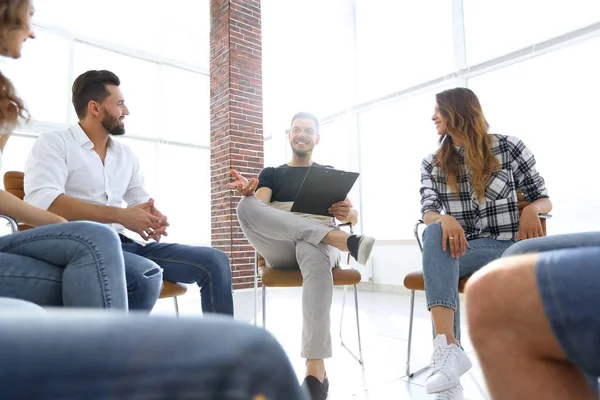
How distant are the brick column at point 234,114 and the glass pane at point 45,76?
2060 mm

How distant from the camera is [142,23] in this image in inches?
231

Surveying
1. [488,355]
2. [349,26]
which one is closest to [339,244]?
[488,355]

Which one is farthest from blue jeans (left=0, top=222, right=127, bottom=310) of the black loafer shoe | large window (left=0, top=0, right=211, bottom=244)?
large window (left=0, top=0, right=211, bottom=244)

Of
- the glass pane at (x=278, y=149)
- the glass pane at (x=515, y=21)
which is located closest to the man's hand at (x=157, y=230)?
the glass pane at (x=515, y=21)

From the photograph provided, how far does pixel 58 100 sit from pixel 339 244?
16.4 feet

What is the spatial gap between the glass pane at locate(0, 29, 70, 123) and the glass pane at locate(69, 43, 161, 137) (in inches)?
13.8

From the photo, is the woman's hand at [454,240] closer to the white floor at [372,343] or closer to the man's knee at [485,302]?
the white floor at [372,343]

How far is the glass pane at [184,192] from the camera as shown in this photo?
19.3ft

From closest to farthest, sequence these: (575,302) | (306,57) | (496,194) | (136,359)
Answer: (136,359) < (575,302) < (496,194) < (306,57)

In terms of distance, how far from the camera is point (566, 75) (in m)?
3.38

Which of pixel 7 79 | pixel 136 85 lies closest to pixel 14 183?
pixel 7 79

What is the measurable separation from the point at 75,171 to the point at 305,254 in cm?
97

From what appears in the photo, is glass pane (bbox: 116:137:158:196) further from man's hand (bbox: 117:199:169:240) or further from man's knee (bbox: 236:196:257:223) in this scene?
man's hand (bbox: 117:199:169:240)

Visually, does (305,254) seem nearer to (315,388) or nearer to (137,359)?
(315,388)
